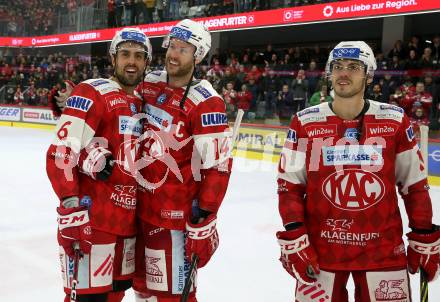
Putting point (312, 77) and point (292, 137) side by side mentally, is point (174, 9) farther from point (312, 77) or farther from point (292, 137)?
point (292, 137)

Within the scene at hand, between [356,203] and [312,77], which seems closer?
[356,203]

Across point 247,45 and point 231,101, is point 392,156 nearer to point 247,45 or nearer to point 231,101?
point 231,101

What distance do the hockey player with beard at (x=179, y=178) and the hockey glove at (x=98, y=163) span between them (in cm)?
19

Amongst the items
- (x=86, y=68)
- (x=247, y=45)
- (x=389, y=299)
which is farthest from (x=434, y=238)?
(x=86, y=68)

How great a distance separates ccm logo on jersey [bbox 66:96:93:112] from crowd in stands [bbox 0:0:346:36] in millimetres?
11308

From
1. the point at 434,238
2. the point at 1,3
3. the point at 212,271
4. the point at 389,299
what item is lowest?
the point at 212,271

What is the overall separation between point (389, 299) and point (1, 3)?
92.0 feet

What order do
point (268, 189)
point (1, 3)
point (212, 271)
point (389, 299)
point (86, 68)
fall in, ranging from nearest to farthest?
point (389, 299) < point (212, 271) < point (268, 189) < point (86, 68) < point (1, 3)

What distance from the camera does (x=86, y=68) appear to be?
19453mm

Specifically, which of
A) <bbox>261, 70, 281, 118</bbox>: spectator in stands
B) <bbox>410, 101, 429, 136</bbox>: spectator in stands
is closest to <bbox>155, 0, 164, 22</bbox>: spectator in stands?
<bbox>261, 70, 281, 118</bbox>: spectator in stands

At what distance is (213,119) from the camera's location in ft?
7.59

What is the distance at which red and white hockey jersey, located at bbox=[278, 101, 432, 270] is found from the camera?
2.10 metres

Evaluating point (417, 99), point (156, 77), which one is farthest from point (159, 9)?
point (156, 77)

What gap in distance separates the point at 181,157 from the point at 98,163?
0.37 metres
